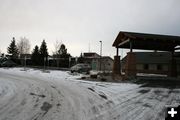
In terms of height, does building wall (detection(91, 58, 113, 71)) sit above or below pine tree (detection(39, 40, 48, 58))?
below

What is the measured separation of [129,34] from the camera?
19688 millimetres

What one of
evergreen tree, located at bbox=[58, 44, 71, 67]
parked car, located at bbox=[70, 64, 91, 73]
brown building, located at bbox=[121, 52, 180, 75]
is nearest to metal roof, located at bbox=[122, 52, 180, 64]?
brown building, located at bbox=[121, 52, 180, 75]

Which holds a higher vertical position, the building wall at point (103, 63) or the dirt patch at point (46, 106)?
the building wall at point (103, 63)

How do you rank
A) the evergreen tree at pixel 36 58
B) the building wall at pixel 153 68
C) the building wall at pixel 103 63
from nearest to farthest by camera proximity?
the building wall at pixel 153 68
the evergreen tree at pixel 36 58
the building wall at pixel 103 63

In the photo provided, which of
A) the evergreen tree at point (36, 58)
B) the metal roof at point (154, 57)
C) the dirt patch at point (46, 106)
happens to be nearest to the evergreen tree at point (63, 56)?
the evergreen tree at point (36, 58)

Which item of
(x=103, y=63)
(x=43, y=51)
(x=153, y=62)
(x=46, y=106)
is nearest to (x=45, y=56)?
(x=43, y=51)

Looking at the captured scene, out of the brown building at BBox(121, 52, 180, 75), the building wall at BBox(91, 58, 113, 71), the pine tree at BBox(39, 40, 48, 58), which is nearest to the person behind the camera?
the brown building at BBox(121, 52, 180, 75)

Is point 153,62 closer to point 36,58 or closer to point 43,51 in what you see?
point 36,58

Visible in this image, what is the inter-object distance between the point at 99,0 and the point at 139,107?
1233 cm

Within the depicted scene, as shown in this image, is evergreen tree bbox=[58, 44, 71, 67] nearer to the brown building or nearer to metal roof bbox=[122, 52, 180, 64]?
the brown building

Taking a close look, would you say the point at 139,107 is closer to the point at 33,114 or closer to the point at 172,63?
the point at 33,114

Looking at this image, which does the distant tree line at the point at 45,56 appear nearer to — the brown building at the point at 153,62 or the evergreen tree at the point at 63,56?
the evergreen tree at the point at 63,56

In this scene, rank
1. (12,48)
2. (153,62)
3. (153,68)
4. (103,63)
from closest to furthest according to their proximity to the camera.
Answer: (153,62), (153,68), (103,63), (12,48)

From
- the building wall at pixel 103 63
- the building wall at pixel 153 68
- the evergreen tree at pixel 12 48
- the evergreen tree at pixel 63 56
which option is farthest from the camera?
the evergreen tree at pixel 12 48
